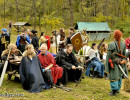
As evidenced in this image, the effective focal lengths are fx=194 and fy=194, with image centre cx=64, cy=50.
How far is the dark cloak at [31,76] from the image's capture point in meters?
4.98

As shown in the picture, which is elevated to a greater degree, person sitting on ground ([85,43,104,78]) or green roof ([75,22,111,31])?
green roof ([75,22,111,31])

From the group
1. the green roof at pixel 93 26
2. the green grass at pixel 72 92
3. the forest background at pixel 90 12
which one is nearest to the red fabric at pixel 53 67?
the green grass at pixel 72 92

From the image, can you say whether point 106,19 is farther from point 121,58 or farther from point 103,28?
point 121,58

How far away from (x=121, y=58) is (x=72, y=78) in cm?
202

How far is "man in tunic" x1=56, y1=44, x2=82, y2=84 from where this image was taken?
5750 millimetres

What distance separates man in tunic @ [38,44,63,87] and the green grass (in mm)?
363

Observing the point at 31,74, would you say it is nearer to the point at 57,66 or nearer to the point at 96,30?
the point at 57,66

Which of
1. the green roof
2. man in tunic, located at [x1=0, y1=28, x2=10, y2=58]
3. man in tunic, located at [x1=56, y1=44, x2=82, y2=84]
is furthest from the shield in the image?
the green roof

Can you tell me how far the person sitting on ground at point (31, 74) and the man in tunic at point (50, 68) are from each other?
222mm

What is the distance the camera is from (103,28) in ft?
83.0

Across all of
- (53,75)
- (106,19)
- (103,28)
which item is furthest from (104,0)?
(53,75)

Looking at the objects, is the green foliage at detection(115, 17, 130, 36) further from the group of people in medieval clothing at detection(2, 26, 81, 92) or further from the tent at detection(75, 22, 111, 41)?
the group of people in medieval clothing at detection(2, 26, 81, 92)

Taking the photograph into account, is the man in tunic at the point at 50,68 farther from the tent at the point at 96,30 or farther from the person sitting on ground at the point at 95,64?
the tent at the point at 96,30

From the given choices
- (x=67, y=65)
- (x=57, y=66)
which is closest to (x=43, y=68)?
(x=57, y=66)
